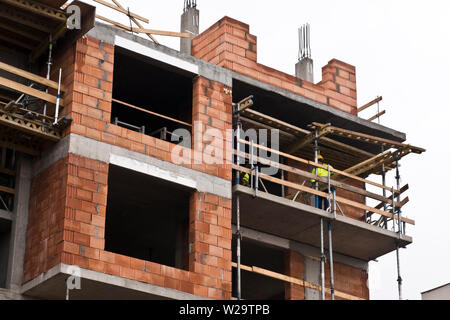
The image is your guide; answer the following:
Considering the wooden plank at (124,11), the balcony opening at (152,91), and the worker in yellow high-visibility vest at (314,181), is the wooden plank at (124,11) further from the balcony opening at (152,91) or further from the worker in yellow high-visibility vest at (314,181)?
the worker in yellow high-visibility vest at (314,181)

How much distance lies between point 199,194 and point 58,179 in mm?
3896

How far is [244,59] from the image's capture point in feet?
96.8

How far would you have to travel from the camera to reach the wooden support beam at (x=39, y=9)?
24.6m

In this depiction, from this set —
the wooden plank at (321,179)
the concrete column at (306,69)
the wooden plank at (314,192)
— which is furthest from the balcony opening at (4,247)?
the concrete column at (306,69)

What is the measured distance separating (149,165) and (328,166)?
617cm

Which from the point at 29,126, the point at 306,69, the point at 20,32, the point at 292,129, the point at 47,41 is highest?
the point at 306,69

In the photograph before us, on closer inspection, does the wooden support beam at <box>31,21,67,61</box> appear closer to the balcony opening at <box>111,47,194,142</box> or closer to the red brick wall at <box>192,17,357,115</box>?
the balcony opening at <box>111,47,194,142</box>

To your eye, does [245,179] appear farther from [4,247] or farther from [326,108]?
[4,247]

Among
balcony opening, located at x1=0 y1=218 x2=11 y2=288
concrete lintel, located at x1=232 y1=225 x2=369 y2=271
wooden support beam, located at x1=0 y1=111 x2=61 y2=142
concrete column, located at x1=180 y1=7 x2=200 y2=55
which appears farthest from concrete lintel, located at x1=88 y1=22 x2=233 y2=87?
balcony opening, located at x1=0 y1=218 x2=11 y2=288

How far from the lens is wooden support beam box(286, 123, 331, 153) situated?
97.8 feet

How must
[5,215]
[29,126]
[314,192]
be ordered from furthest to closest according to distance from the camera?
1. [314,192]
2. [5,215]
3. [29,126]

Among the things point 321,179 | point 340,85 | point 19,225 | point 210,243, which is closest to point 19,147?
point 19,225
